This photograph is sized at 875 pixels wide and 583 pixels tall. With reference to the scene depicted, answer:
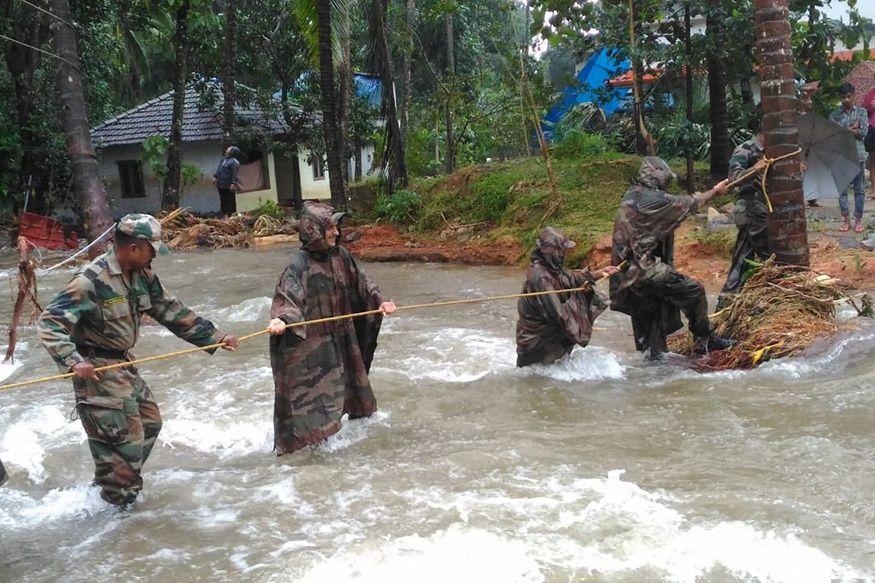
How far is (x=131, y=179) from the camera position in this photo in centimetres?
2620

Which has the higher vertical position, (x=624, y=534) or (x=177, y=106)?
(x=177, y=106)

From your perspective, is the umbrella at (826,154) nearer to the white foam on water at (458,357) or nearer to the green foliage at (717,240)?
the green foliage at (717,240)

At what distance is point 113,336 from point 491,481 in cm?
244

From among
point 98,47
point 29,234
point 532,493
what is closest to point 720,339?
→ point 532,493

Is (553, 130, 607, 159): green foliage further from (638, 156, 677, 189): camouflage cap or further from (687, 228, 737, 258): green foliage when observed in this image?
(638, 156, 677, 189): camouflage cap

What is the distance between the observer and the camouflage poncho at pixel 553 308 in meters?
7.23

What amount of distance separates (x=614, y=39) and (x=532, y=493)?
10015 mm

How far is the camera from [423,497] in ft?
Answer: 17.5

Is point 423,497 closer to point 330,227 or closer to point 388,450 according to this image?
point 388,450

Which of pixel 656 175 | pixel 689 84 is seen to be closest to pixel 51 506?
pixel 656 175

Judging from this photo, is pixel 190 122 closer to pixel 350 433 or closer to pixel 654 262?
pixel 654 262

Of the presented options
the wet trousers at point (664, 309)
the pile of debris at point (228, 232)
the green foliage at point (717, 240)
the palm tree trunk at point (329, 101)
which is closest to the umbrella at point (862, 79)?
the green foliage at point (717, 240)

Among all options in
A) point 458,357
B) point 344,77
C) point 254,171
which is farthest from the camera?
point 254,171

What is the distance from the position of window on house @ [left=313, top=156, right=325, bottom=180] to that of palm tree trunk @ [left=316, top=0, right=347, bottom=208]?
29.5ft
